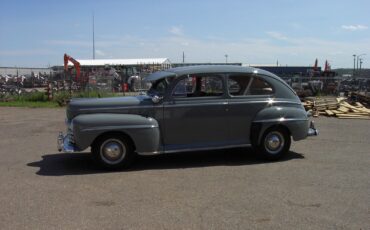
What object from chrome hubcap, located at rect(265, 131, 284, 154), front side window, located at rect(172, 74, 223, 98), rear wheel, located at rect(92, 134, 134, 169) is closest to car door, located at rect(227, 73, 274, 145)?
front side window, located at rect(172, 74, 223, 98)

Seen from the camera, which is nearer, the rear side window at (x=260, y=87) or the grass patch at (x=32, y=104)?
the rear side window at (x=260, y=87)

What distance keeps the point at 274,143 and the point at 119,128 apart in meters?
3.00

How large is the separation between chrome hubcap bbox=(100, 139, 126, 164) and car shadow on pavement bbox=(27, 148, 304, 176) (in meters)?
0.22

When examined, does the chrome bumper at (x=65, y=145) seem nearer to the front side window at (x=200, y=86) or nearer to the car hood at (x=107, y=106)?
the car hood at (x=107, y=106)

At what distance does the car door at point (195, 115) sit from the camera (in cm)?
882

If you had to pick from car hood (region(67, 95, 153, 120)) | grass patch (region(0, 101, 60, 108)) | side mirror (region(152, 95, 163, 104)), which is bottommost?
grass patch (region(0, 101, 60, 108))

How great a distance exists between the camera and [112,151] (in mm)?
8508

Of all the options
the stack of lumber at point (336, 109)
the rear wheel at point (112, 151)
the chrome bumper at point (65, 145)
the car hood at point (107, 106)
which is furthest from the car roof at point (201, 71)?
the stack of lumber at point (336, 109)

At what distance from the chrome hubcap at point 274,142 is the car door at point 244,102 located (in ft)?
1.23

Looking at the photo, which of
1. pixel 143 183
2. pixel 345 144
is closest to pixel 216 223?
pixel 143 183

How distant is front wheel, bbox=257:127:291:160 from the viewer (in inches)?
364

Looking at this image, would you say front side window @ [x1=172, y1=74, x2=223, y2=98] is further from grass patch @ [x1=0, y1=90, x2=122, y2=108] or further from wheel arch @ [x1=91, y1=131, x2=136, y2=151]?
grass patch @ [x1=0, y1=90, x2=122, y2=108]

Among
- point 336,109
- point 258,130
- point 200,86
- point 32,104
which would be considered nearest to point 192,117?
point 200,86

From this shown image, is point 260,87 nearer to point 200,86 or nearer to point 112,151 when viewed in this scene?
point 200,86
